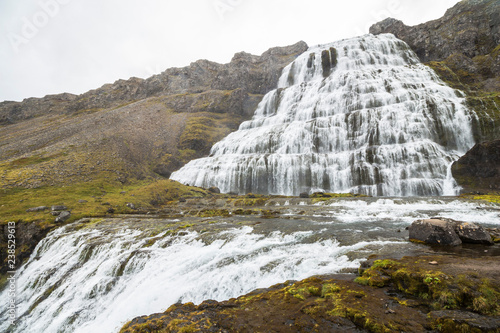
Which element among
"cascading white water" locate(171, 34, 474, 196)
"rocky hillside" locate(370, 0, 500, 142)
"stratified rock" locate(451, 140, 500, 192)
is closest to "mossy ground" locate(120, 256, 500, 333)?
"stratified rock" locate(451, 140, 500, 192)

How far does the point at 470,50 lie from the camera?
61062mm

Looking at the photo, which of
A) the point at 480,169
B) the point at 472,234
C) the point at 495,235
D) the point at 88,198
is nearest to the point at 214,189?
the point at 88,198

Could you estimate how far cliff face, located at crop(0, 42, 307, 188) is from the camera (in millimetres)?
40469

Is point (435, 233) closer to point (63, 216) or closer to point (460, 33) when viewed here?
point (63, 216)

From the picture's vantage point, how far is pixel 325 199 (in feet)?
88.1

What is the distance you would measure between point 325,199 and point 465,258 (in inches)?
752

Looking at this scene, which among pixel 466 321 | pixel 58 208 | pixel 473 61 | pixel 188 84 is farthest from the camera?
pixel 188 84

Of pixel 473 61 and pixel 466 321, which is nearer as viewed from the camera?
pixel 466 321

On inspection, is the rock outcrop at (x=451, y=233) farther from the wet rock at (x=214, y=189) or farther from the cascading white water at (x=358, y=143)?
the wet rock at (x=214, y=189)

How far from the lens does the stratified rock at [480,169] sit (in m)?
26.3

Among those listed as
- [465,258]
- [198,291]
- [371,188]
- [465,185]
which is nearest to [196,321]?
[198,291]

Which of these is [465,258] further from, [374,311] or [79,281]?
[79,281]

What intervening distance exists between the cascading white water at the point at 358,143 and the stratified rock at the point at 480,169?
1467 mm

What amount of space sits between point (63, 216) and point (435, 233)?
29.9 metres
